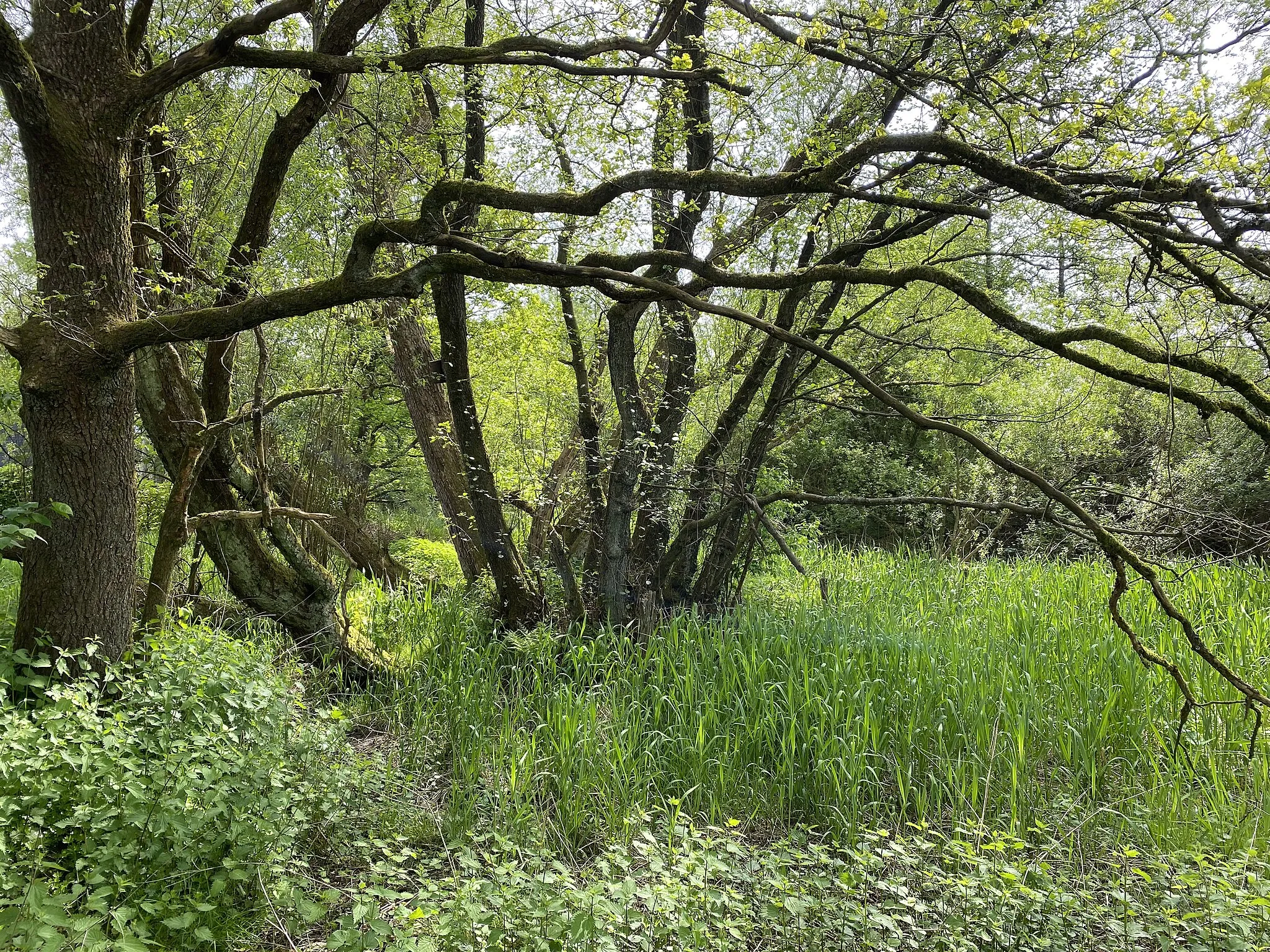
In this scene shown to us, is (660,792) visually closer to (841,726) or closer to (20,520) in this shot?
(841,726)

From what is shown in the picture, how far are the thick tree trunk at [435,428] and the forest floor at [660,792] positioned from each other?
952mm

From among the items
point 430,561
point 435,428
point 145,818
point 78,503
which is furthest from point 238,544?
point 430,561

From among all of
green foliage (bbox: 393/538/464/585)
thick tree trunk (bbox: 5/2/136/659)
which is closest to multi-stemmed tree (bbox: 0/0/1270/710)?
thick tree trunk (bbox: 5/2/136/659)

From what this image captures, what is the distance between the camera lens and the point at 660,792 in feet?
12.2

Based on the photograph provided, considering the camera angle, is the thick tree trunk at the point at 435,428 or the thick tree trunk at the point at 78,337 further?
the thick tree trunk at the point at 435,428

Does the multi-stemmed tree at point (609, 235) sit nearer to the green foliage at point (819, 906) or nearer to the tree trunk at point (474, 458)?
the tree trunk at point (474, 458)

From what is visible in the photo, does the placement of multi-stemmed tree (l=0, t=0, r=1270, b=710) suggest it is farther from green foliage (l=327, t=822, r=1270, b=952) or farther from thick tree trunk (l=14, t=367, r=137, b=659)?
green foliage (l=327, t=822, r=1270, b=952)

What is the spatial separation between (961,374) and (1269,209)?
7814mm

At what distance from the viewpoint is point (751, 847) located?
10.0ft

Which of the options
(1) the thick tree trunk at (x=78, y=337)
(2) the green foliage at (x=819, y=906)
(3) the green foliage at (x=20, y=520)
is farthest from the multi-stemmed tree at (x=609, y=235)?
(2) the green foliage at (x=819, y=906)

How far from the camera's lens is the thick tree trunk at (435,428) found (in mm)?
6434

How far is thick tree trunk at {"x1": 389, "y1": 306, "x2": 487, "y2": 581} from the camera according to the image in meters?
6.43

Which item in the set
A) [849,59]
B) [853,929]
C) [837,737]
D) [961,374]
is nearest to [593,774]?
[837,737]

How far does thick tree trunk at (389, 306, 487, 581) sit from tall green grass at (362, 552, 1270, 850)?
3.75 ft
